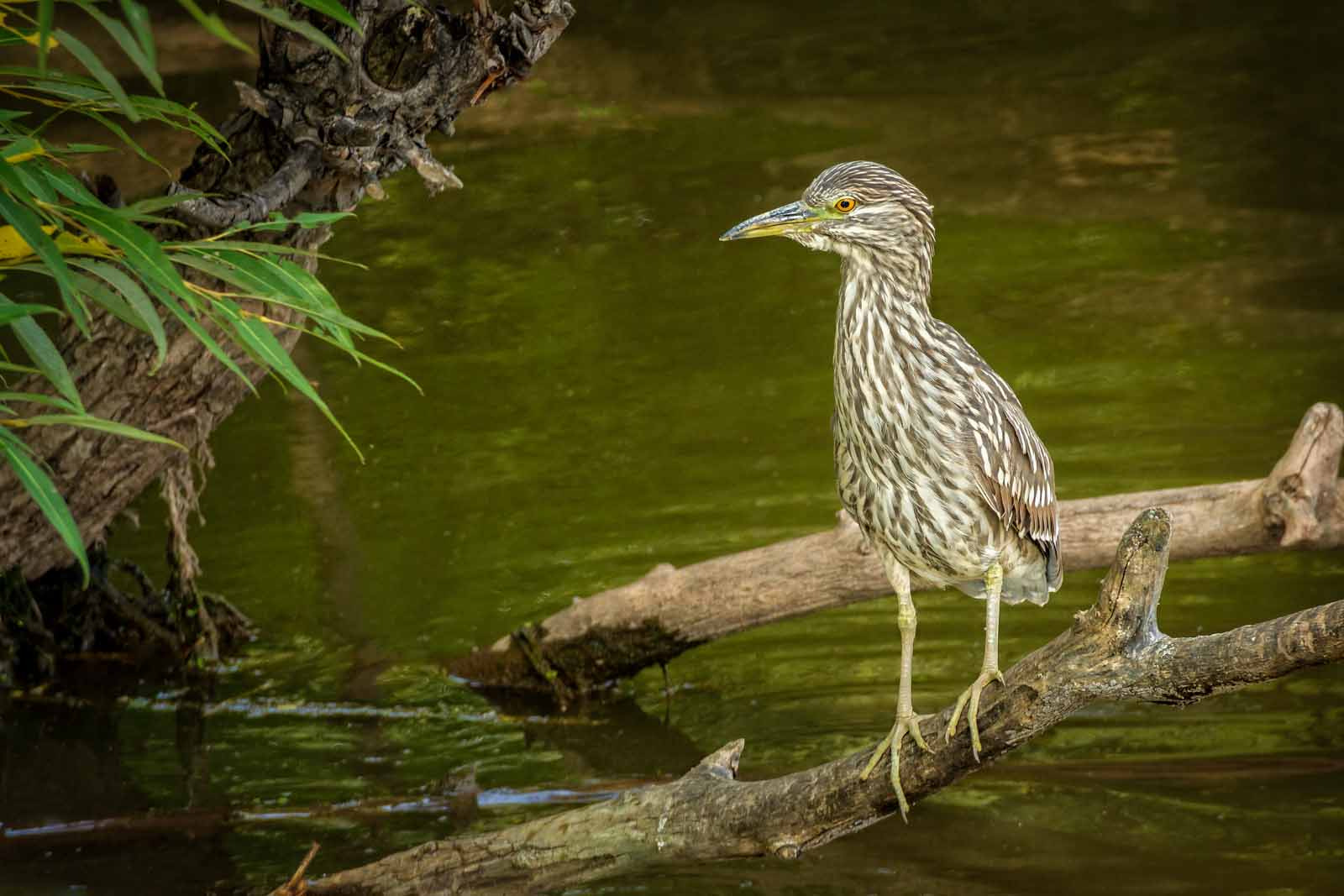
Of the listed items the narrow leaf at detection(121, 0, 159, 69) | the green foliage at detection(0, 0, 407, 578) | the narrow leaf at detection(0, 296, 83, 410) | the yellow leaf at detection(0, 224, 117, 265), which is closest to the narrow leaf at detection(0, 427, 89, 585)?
the green foliage at detection(0, 0, 407, 578)

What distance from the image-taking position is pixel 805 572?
5031 millimetres

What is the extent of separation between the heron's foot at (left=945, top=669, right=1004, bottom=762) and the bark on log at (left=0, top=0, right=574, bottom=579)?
5.68 feet

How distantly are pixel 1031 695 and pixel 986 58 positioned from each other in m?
8.41

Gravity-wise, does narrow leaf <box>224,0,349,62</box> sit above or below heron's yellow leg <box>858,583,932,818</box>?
above

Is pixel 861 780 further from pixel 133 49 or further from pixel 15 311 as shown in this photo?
pixel 133 49

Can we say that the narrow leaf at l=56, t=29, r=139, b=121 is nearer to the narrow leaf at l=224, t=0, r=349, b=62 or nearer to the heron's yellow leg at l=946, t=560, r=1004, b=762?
the narrow leaf at l=224, t=0, r=349, b=62

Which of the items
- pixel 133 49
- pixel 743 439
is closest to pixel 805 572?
pixel 743 439

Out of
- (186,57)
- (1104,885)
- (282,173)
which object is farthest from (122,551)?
(186,57)

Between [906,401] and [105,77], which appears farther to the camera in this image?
[906,401]

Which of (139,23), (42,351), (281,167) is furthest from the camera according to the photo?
(281,167)

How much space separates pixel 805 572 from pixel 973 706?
74.8 inches

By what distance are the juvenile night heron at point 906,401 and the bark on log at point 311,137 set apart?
1031 millimetres

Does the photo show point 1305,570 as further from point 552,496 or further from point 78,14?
point 78,14

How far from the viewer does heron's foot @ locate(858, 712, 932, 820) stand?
3.26m
